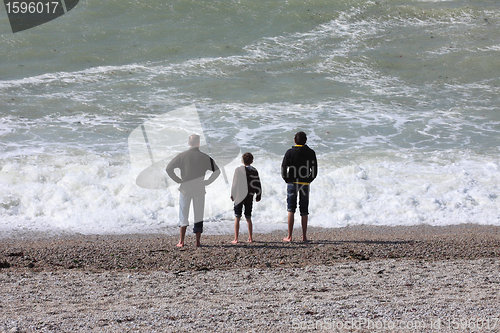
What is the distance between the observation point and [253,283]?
5363 mm

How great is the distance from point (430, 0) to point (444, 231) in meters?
16.7

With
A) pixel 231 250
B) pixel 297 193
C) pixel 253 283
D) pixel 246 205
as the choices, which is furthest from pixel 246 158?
pixel 253 283

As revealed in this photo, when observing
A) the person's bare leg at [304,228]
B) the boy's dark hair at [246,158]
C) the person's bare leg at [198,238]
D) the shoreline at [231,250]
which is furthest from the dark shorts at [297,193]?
the person's bare leg at [198,238]

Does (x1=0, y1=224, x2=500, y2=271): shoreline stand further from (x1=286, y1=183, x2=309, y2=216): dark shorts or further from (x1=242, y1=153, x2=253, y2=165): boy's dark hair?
(x1=242, y1=153, x2=253, y2=165): boy's dark hair

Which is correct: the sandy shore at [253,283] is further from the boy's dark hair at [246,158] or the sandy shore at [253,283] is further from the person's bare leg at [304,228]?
the boy's dark hair at [246,158]

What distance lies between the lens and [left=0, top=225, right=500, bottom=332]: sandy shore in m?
4.18

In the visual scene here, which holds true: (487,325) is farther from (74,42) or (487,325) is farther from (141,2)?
(141,2)

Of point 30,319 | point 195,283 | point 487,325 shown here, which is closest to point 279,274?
point 195,283

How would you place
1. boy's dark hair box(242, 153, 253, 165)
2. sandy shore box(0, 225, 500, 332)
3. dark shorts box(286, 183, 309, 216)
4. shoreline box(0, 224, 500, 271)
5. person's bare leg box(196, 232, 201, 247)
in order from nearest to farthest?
sandy shore box(0, 225, 500, 332) < shoreline box(0, 224, 500, 271) < person's bare leg box(196, 232, 201, 247) < boy's dark hair box(242, 153, 253, 165) < dark shorts box(286, 183, 309, 216)

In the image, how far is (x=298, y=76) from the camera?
15930 millimetres

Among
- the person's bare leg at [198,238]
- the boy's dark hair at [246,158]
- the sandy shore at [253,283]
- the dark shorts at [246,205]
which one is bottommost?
the sandy shore at [253,283]

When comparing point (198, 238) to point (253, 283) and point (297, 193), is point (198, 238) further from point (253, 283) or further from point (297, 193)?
point (253, 283)

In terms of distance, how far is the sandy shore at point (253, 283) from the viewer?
4.18m

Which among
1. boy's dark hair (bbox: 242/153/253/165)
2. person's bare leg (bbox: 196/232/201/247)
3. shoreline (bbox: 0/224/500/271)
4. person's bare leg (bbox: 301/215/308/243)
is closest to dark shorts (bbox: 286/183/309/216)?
person's bare leg (bbox: 301/215/308/243)
